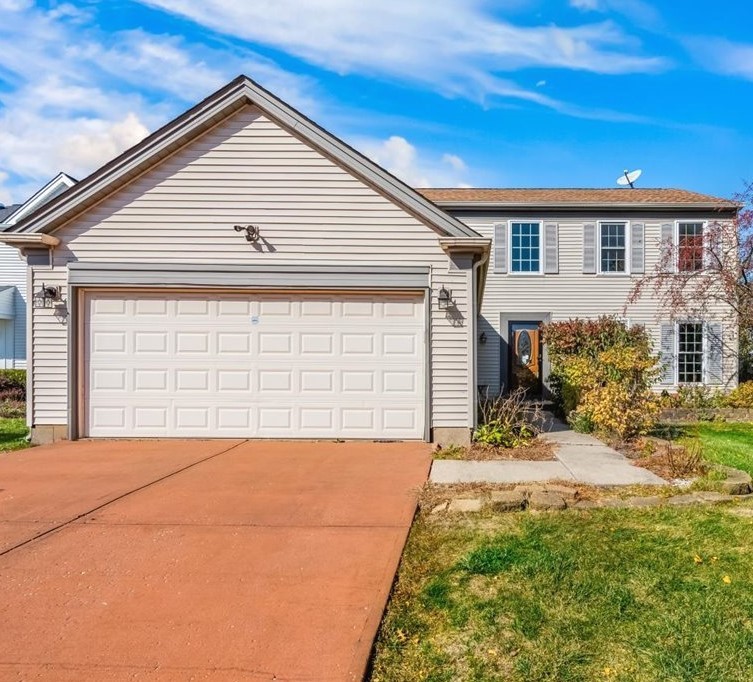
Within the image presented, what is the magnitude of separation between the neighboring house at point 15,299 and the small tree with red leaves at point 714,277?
64.8ft

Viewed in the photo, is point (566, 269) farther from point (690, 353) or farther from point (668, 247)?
point (690, 353)

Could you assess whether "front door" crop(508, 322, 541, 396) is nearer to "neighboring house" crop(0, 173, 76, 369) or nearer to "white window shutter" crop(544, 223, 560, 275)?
"white window shutter" crop(544, 223, 560, 275)

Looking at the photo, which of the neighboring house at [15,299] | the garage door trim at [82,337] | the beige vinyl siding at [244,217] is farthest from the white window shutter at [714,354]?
the neighboring house at [15,299]

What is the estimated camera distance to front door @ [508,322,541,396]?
621 inches

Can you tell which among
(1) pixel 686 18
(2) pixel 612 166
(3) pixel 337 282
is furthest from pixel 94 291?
(2) pixel 612 166

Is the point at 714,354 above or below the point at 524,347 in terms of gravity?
below

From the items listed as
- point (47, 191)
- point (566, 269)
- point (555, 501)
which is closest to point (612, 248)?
point (566, 269)

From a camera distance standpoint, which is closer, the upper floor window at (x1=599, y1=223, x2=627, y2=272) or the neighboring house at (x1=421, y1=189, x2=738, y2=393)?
the neighboring house at (x1=421, y1=189, x2=738, y2=393)

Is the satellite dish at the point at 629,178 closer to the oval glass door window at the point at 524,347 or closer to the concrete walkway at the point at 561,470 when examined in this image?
the oval glass door window at the point at 524,347

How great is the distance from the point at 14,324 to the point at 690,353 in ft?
73.5

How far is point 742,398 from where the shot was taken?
13.5 metres

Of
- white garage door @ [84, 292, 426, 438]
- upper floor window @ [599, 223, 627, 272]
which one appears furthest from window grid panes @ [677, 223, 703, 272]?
white garage door @ [84, 292, 426, 438]

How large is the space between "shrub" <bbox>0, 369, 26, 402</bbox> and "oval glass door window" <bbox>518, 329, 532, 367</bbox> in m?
13.5

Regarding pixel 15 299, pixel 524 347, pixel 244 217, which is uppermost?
pixel 244 217
